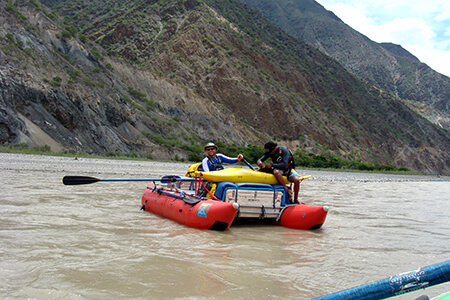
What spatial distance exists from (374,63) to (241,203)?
11800 cm

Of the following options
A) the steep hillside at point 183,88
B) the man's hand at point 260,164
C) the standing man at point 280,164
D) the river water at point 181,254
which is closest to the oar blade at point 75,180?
the river water at point 181,254

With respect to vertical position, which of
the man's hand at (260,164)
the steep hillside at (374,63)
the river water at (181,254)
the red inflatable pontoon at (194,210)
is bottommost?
the river water at (181,254)

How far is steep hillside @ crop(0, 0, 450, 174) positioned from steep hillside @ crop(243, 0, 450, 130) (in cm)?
3536

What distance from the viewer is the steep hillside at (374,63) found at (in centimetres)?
10731

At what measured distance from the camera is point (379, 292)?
2264 millimetres

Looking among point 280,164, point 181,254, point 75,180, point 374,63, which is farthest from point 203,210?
point 374,63

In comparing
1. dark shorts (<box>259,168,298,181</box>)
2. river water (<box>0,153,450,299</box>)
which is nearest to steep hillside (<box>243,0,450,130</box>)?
dark shorts (<box>259,168,298,181</box>)

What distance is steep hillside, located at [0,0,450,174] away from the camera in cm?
2936

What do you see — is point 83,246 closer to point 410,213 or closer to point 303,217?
point 303,217

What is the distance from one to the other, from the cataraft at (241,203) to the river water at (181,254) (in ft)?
0.70

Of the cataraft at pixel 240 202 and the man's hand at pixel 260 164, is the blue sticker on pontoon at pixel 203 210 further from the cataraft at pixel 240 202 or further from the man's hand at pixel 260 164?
the man's hand at pixel 260 164

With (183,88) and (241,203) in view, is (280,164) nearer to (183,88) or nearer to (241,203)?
(241,203)

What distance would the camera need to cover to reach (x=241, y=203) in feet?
24.6

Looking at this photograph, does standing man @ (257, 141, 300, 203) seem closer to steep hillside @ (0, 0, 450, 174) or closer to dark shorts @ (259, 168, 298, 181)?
dark shorts @ (259, 168, 298, 181)
